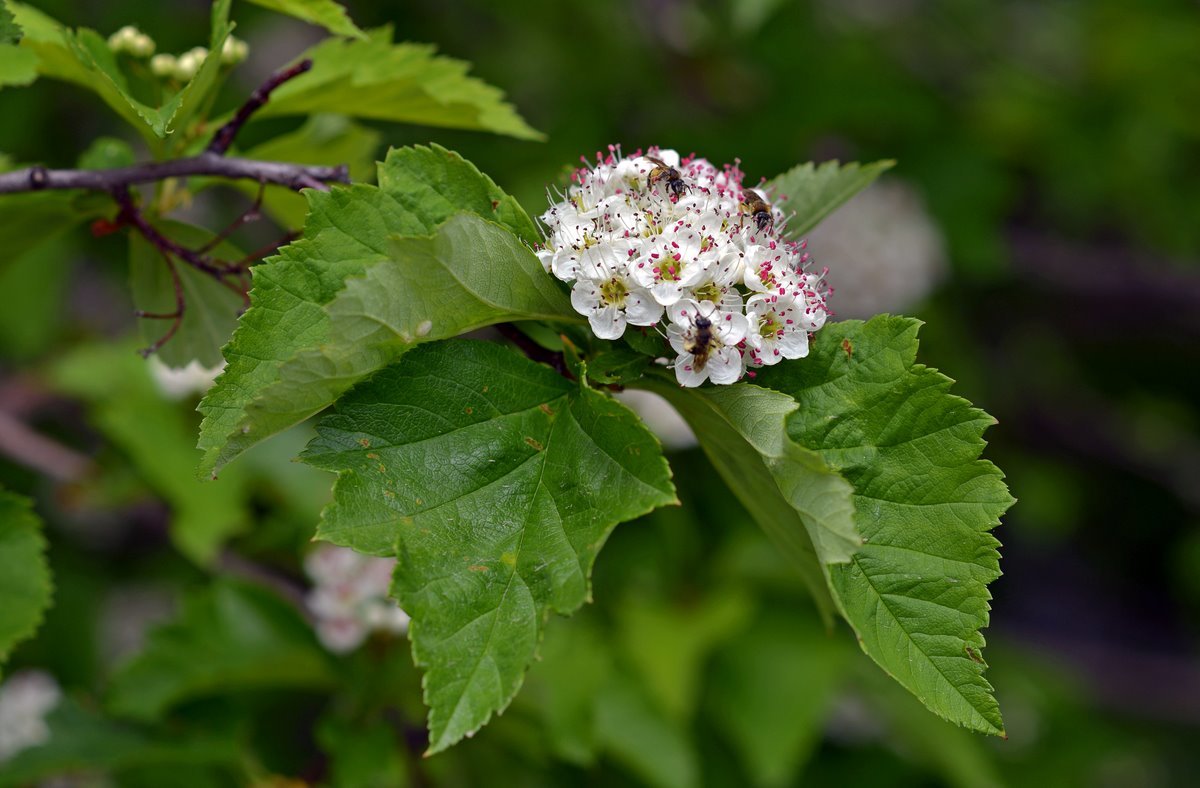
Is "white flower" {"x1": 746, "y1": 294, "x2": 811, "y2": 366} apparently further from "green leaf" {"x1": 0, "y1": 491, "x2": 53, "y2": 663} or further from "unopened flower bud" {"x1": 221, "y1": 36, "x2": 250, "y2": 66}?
"green leaf" {"x1": 0, "y1": 491, "x2": 53, "y2": 663}

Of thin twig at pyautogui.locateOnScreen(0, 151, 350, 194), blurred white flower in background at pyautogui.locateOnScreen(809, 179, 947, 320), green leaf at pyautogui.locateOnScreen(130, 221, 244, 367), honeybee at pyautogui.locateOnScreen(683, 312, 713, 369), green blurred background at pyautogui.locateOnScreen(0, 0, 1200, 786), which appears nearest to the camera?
honeybee at pyautogui.locateOnScreen(683, 312, 713, 369)

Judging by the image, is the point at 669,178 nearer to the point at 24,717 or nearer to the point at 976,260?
the point at 24,717

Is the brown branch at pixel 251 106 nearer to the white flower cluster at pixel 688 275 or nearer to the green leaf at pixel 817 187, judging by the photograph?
the white flower cluster at pixel 688 275

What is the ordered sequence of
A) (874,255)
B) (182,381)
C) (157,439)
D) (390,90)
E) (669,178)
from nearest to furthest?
1. (669,178)
2. (390,90)
3. (157,439)
4. (182,381)
5. (874,255)

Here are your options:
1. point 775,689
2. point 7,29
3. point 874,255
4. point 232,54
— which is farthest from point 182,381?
point 874,255

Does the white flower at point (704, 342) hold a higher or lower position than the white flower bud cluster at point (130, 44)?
lower

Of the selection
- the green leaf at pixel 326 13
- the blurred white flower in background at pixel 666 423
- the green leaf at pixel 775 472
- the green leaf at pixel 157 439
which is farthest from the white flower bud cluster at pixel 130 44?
the blurred white flower in background at pixel 666 423

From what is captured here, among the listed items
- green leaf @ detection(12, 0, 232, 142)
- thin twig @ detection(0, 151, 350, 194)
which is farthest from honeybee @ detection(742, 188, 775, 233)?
green leaf @ detection(12, 0, 232, 142)
